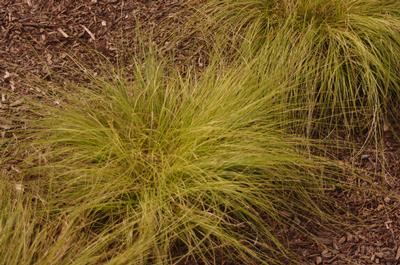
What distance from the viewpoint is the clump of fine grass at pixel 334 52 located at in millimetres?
2906

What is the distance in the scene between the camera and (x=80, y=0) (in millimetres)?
3410

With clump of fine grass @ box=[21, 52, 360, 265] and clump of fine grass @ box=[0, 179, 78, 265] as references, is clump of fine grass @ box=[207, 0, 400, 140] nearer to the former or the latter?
clump of fine grass @ box=[21, 52, 360, 265]

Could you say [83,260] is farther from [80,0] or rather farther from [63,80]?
[80,0]

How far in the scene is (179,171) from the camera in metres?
2.52

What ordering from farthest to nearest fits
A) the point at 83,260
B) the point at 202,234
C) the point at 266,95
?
the point at 266,95
the point at 202,234
the point at 83,260

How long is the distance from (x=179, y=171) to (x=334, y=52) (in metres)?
0.98

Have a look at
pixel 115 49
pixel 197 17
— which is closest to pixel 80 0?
pixel 115 49

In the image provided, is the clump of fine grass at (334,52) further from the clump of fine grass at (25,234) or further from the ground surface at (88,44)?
the clump of fine grass at (25,234)

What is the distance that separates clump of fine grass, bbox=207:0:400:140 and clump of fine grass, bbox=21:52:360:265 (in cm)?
21

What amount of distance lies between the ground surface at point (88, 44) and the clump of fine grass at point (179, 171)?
194 millimetres

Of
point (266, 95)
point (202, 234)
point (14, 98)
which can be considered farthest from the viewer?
point (14, 98)

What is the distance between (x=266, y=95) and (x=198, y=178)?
552mm

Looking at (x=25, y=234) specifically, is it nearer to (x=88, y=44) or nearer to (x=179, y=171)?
(x=179, y=171)

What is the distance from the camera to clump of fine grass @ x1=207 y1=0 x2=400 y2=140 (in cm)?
291
